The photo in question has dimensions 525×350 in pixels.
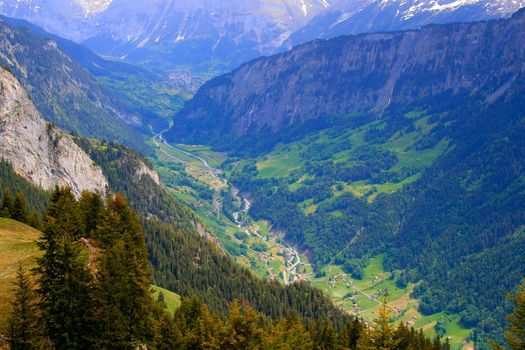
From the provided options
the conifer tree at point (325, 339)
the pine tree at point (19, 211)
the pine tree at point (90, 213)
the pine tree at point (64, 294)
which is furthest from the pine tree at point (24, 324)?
the pine tree at point (19, 211)

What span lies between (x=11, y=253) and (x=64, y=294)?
20547 mm

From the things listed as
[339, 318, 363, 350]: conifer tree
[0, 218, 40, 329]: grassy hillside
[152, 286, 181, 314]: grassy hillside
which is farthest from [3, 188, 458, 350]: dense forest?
[152, 286, 181, 314]: grassy hillside

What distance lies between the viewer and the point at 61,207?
8756cm

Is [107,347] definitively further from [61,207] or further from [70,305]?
[61,207]

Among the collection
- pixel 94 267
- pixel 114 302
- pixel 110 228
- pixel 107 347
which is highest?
pixel 110 228

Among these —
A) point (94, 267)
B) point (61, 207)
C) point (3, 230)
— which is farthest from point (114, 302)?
point (3, 230)

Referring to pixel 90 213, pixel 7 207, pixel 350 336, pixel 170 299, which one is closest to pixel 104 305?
→ pixel 90 213

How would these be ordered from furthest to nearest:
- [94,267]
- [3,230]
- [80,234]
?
[3,230], [80,234], [94,267]

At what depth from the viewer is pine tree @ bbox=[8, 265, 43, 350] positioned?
198ft

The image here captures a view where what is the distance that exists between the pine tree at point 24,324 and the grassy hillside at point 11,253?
3210 mm

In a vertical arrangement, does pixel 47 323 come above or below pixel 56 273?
below

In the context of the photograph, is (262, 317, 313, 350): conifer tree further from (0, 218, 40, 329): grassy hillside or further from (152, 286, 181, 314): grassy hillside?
(0, 218, 40, 329): grassy hillside

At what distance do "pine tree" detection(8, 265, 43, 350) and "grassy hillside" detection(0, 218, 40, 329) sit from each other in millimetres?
3210

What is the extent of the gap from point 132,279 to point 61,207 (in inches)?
857
